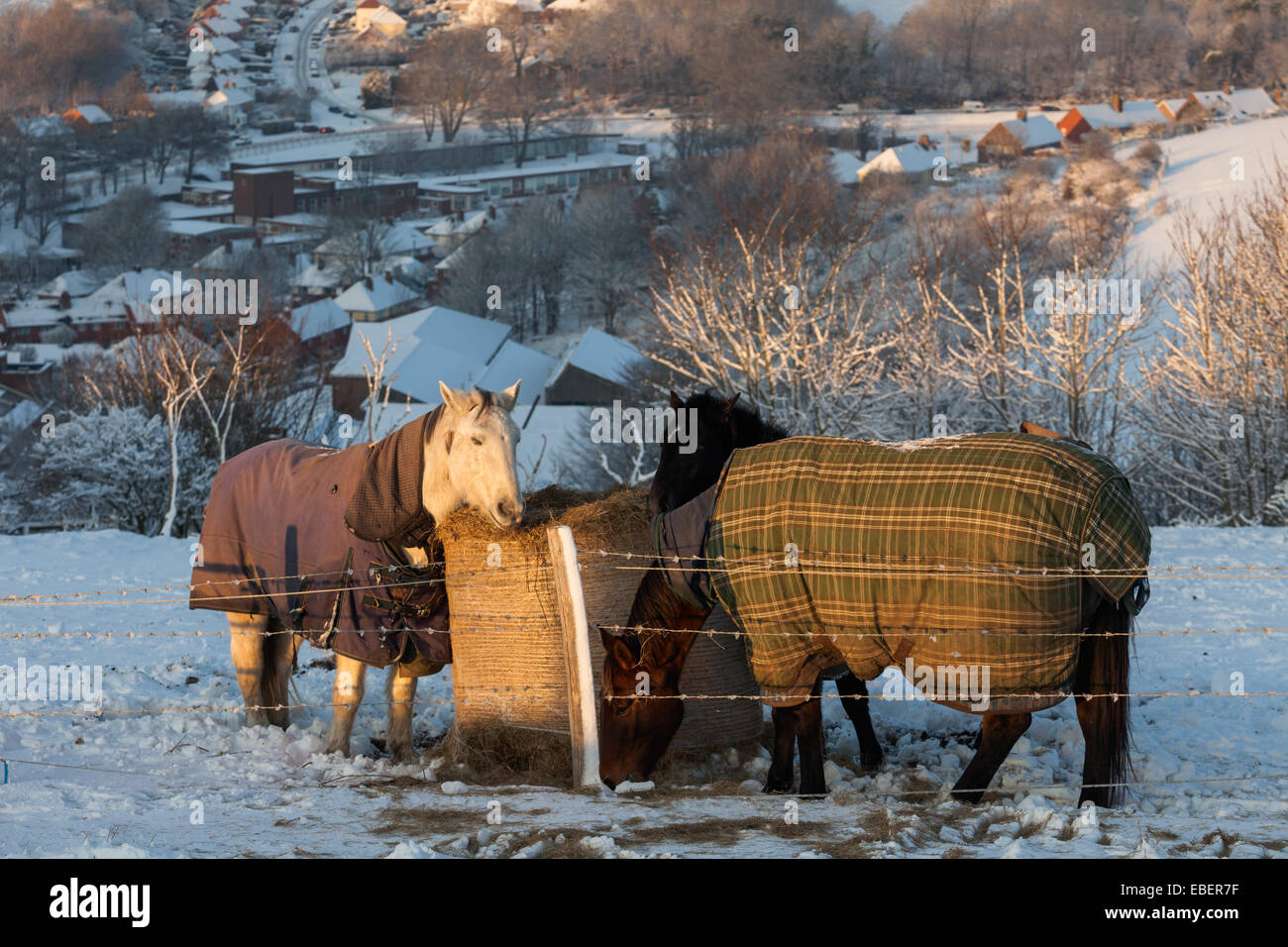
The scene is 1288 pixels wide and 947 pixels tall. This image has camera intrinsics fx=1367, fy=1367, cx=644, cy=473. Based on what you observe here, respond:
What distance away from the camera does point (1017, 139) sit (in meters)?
101

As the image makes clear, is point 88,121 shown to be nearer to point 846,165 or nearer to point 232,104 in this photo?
point 232,104

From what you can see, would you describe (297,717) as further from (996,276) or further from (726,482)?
(996,276)

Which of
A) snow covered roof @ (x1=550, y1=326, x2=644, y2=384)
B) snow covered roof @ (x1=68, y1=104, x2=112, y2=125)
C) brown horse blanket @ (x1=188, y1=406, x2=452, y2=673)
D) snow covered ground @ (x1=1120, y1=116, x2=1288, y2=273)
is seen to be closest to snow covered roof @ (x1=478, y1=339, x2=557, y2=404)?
snow covered roof @ (x1=550, y1=326, x2=644, y2=384)

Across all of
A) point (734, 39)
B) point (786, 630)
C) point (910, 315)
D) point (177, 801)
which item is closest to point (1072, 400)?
point (910, 315)

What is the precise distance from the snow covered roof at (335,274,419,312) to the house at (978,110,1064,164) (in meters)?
44.4

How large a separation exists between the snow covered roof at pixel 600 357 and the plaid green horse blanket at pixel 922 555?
50.8 metres

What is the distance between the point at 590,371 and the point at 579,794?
5322cm

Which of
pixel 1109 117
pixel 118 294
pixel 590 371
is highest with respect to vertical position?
pixel 1109 117

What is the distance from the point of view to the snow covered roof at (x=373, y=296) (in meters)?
81.2

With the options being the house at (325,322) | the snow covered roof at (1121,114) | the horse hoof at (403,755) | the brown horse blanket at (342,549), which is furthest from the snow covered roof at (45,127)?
the horse hoof at (403,755)

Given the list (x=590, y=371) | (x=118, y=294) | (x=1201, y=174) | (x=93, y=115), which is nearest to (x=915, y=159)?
(x=1201, y=174)

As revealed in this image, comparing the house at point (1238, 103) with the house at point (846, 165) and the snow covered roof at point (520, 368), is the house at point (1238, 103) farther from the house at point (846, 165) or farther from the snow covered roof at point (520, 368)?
the snow covered roof at point (520, 368)

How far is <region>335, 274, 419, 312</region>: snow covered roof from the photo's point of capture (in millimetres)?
81250

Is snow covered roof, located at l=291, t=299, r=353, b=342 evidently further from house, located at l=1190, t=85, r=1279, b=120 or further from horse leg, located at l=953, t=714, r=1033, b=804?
house, located at l=1190, t=85, r=1279, b=120
